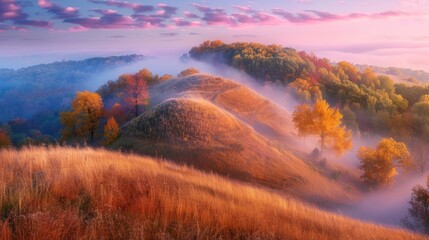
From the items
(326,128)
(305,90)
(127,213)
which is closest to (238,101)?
(326,128)

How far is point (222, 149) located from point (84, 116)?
26890 millimetres

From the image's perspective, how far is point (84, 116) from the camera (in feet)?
184

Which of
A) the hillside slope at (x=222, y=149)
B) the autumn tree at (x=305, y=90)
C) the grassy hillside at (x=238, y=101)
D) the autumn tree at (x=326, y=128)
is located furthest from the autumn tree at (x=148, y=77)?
the autumn tree at (x=326, y=128)

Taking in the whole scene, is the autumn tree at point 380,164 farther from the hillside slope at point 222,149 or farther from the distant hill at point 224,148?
the hillside slope at point 222,149

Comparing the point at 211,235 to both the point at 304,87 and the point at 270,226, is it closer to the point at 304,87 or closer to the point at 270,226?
the point at 270,226

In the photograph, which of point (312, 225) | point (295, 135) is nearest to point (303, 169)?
point (295, 135)

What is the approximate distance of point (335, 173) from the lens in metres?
48.1

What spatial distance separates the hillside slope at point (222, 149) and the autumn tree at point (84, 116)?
892 centimetres

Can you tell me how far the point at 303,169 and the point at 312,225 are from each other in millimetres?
37619

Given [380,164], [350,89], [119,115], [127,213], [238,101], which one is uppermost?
[127,213]

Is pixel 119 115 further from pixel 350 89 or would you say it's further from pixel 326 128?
pixel 350 89

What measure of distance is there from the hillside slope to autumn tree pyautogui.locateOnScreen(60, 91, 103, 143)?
8916 millimetres

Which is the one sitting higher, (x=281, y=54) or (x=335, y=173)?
(x=281, y=54)

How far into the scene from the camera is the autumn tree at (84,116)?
182 ft
